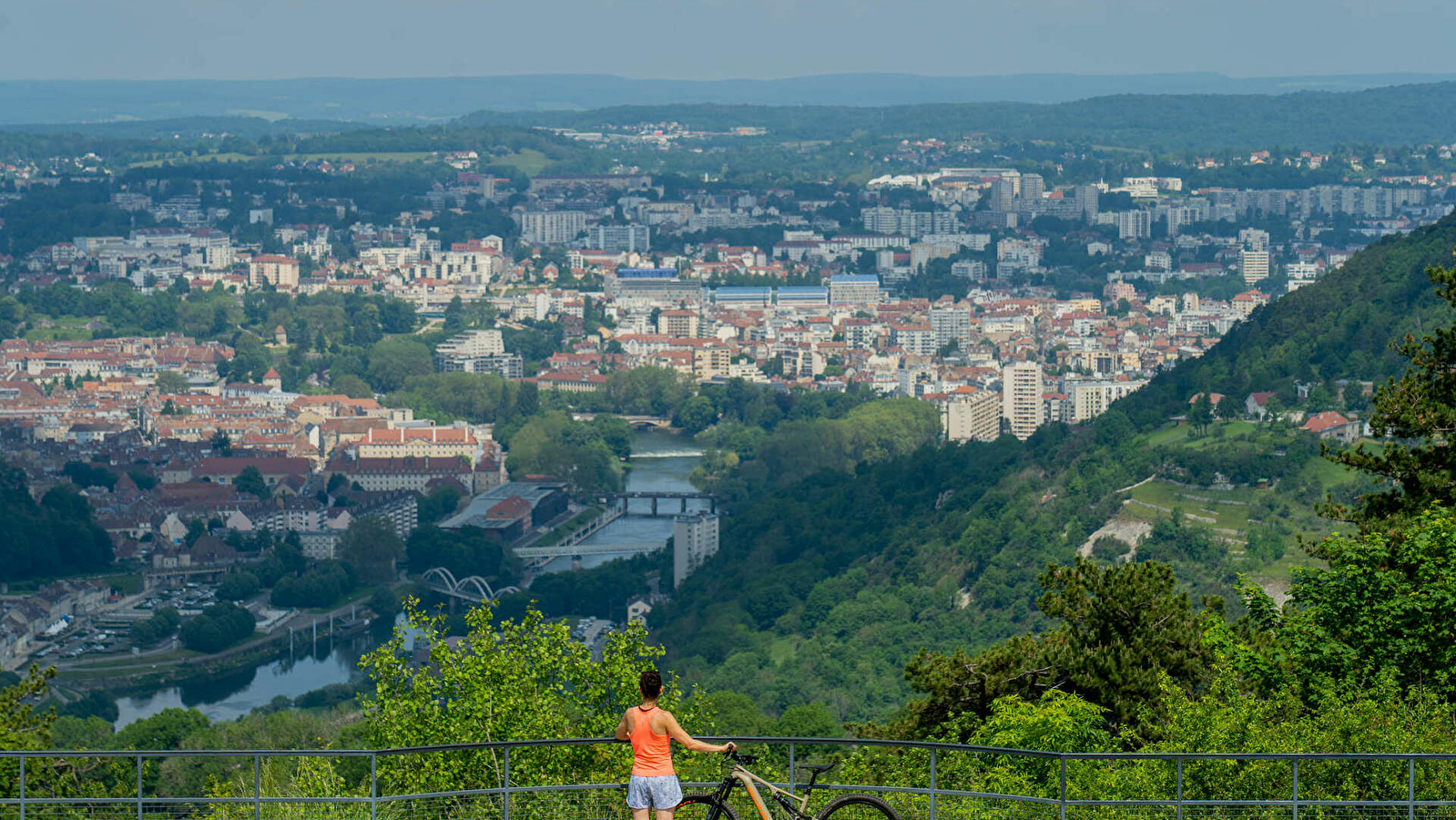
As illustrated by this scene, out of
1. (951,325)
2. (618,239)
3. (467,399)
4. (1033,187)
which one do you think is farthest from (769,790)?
(1033,187)

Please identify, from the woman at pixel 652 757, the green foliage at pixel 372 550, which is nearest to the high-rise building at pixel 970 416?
the green foliage at pixel 372 550

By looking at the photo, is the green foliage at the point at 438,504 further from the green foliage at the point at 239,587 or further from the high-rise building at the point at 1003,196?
the high-rise building at the point at 1003,196

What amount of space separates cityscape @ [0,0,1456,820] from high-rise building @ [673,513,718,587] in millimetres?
112

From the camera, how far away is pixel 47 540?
1751 inches

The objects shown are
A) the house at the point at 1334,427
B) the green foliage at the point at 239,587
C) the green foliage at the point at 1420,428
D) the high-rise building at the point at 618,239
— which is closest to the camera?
the green foliage at the point at 1420,428

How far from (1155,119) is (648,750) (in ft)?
549

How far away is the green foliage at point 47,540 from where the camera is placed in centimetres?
4381

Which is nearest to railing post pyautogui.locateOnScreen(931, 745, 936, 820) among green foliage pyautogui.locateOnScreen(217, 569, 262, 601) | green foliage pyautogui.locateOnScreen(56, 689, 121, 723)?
green foliage pyautogui.locateOnScreen(56, 689, 121, 723)

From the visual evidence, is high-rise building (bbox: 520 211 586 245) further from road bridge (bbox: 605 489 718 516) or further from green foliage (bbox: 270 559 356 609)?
green foliage (bbox: 270 559 356 609)

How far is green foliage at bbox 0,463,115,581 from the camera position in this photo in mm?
43812

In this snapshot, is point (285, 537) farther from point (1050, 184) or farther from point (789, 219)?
point (1050, 184)

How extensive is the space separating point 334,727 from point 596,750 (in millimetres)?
17374

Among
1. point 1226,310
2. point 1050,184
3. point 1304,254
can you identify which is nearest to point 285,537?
point 1226,310

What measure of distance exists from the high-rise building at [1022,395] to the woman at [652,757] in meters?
58.5
